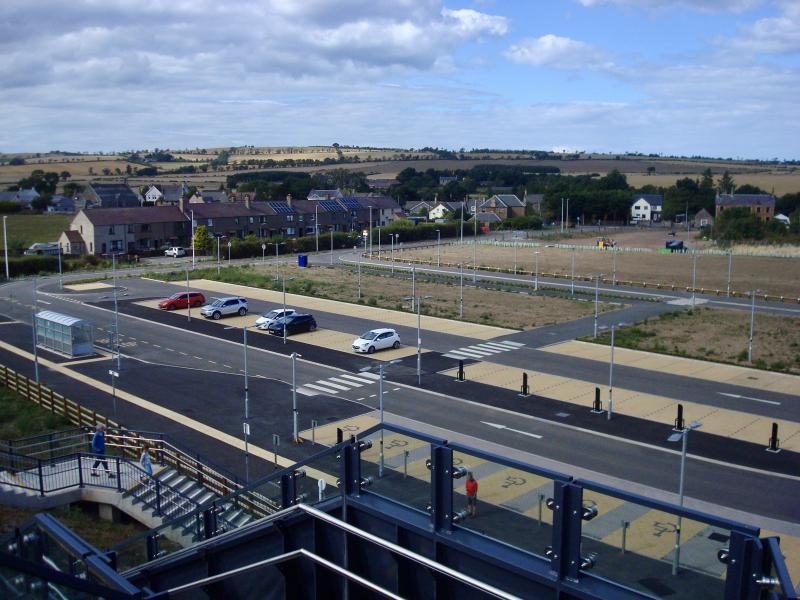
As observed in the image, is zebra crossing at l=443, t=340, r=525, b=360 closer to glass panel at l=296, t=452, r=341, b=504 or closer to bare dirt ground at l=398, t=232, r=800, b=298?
glass panel at l=296, t=452, r=341, b=504

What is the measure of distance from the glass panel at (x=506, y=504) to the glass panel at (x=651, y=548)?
0.51 meters

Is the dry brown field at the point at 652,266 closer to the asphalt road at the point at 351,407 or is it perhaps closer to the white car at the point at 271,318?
the asphalt road at the point at 351,407

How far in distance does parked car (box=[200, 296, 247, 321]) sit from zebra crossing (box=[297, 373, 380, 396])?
58.0 ft

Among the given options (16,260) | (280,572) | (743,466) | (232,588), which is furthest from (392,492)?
(16,260)

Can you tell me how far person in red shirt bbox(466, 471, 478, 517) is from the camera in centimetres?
822

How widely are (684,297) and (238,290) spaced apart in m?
36.3

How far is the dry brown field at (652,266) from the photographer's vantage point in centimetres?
6950

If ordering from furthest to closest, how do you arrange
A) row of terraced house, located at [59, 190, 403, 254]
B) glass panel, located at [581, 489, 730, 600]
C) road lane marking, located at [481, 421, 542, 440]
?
1. row of terraced house, located at [59, 190, 403, 254]
2. road lane marking, located at [481, 421, 542, 440]
3. glass panel, located at [581, 489, 730, 600]

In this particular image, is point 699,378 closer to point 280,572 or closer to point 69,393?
point 69,393

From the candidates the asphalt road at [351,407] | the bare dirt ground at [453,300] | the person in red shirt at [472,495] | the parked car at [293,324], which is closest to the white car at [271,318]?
the parked car at [293,324]

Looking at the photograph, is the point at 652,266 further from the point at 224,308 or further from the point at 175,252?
the point at 175,252

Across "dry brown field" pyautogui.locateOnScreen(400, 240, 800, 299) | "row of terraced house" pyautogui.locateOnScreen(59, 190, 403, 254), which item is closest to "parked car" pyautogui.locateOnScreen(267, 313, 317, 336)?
"dry brown field" pyautogui.locateOnScreen(400, 240, 800, 299)

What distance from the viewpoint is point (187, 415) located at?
29.4m

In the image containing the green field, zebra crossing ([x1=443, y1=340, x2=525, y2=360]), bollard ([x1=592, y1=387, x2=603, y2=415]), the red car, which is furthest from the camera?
the green field
